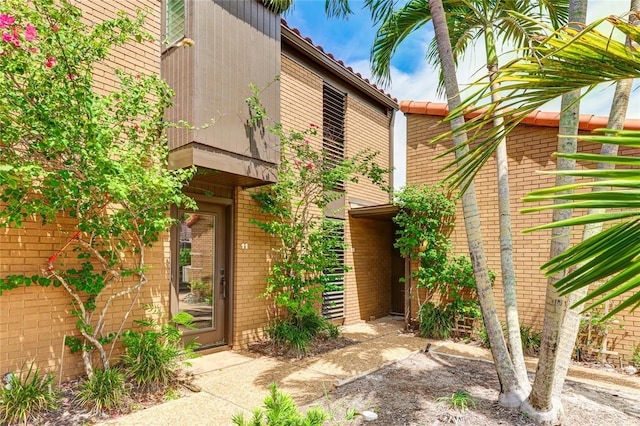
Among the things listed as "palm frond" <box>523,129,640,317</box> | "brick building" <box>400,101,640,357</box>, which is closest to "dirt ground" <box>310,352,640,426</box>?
"brick building" <box>400,101,640,357</box>

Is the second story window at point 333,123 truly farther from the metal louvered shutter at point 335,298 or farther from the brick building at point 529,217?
the brick building at point 529,217

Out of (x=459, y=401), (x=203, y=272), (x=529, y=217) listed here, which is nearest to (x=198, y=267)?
(x=203, y=272)

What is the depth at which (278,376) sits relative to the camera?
5156 millimetres

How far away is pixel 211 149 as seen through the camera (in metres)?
→ 5.24

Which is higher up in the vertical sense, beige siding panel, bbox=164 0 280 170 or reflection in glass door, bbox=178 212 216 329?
beige siding panel, bbox=164 0 280 170

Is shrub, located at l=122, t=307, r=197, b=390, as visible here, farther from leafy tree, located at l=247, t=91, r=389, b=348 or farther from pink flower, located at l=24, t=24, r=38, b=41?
pink flower, located at l=24, t=24, r=38, b=41

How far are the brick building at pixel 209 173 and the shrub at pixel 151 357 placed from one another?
1.57 feet

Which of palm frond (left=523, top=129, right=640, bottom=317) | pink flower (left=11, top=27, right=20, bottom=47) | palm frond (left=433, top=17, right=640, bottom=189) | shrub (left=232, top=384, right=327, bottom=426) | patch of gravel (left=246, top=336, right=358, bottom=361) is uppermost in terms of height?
pink flower (left=11, top=27, right=20, bottom=47)

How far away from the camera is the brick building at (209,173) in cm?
425

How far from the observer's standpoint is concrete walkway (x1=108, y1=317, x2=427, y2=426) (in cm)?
397

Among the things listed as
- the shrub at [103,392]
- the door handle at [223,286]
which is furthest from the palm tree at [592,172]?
the door handle at [223,286]

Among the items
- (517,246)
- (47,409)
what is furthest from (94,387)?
(517,246)

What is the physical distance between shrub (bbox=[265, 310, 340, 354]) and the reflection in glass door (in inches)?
44.2

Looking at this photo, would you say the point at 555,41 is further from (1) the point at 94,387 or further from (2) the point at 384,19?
(1) the point at 94,387
